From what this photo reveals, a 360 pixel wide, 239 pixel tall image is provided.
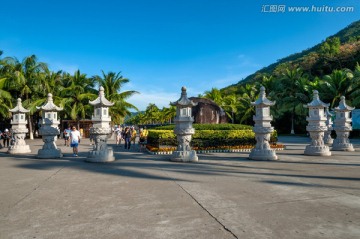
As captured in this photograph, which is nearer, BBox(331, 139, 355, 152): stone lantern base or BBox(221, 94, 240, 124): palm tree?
BBox(331, 139, 355, 152): stone lantern base

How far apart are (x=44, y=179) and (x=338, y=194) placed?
24.6ft

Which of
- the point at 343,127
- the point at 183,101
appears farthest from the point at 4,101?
the point at 343,127

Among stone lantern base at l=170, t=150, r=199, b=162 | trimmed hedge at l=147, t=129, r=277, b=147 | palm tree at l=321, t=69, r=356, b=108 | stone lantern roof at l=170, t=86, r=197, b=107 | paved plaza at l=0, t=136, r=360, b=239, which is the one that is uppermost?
palm tree at l=321, t=69, r=356, b=108

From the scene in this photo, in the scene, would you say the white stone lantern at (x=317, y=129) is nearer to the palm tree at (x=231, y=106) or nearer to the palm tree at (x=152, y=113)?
the palm tree at (x=231, y=106)

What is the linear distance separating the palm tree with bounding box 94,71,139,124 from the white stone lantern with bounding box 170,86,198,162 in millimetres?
20070

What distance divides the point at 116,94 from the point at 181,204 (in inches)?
1056

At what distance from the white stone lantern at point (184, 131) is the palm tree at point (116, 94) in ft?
65.8

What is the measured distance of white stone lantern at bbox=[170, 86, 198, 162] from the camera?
37.2ft

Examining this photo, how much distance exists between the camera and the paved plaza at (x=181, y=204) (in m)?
3.90

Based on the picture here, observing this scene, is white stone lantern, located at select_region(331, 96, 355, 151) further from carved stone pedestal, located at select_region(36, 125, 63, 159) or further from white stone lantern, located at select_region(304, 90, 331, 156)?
carved stone pedestal, located at select_region(36, 125, 63, 159)

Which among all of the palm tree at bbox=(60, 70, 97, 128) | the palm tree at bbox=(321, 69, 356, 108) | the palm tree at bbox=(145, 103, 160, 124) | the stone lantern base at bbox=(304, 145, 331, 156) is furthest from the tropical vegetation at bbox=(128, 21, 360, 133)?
the palm tree at bbox=(145, 103, 160, 124)

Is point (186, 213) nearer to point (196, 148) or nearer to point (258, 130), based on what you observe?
point (258, 130)

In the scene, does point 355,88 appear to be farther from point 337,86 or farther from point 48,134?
point 48,134

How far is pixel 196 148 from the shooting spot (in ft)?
49.7
